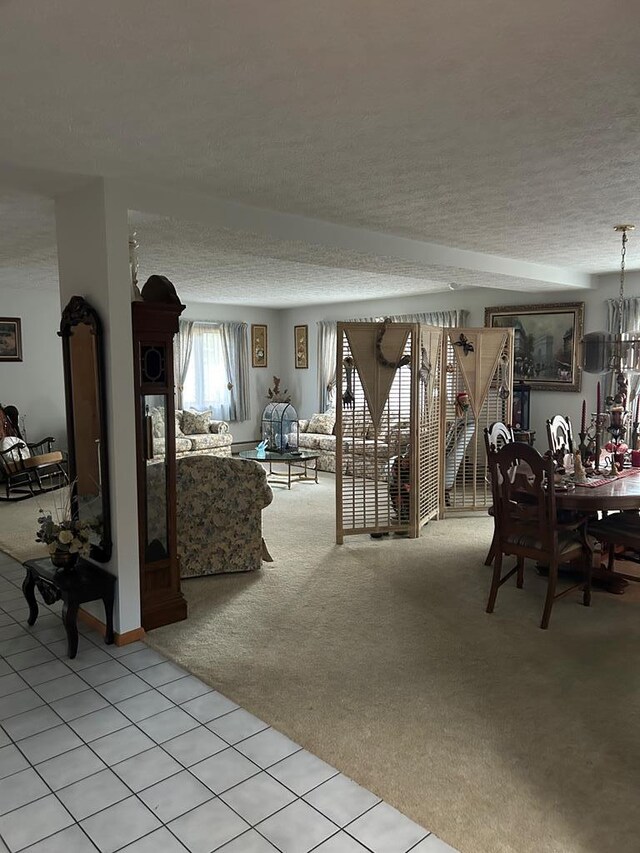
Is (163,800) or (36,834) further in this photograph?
(163,800)

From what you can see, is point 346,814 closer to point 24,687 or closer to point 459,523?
point 24,687

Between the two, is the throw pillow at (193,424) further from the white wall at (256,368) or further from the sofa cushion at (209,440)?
the white wall at (256,368)

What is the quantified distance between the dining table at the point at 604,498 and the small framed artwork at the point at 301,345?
689 cm

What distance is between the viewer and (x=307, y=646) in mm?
3537

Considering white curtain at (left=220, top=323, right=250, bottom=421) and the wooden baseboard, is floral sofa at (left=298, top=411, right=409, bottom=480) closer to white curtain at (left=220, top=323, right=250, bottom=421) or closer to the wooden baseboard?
the wooden baseboard

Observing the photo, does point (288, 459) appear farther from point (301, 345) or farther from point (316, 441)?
point (301, 345)

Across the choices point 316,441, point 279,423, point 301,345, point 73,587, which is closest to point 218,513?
point 73,587

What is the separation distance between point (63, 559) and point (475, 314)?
642 cm

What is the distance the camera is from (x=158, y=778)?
242cm

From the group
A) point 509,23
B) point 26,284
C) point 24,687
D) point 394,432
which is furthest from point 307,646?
point 26,284

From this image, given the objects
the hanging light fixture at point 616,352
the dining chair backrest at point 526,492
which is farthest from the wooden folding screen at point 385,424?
the dining chair backrest at point 526,492

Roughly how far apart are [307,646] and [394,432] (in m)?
2.59

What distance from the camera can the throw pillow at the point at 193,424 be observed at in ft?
31.2

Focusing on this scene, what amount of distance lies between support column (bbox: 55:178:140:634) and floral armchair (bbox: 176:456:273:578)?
922mm
